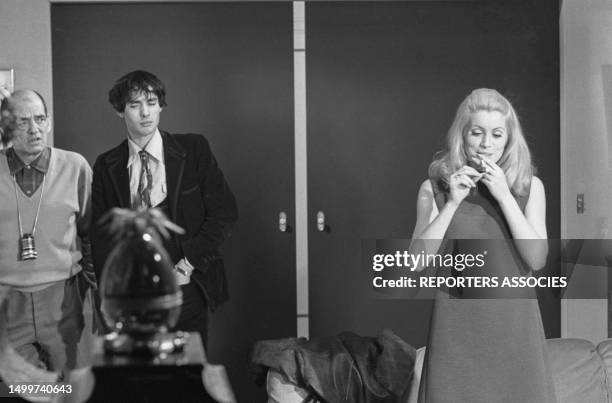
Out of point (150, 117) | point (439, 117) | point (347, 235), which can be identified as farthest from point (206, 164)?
point (439, 117)

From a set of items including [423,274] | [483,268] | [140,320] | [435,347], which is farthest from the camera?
[423,274]

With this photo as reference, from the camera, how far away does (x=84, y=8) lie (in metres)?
1.55

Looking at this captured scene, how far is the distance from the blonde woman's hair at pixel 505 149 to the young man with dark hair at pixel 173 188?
421 millimetres

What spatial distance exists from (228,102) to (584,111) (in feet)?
2.36

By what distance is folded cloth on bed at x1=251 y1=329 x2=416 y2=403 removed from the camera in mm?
1443

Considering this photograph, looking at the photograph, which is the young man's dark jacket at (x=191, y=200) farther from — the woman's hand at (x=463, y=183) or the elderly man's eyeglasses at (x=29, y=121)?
the woman's hand at (x=463, y=183)

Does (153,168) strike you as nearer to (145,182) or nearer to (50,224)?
(145,182)

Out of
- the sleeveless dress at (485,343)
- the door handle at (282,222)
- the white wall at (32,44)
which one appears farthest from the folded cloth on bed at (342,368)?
the white wall at (32,44)

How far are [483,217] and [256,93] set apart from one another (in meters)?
0.54

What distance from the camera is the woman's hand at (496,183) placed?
52.6 inches

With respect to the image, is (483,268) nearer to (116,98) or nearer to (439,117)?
(439,117)

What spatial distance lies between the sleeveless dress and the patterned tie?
1.63 feet

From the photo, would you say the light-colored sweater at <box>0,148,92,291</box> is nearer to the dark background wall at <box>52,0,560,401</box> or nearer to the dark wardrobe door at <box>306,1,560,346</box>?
the dark background wall at <box>52,0,560,401</box>

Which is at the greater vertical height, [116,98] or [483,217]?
[116,98]
